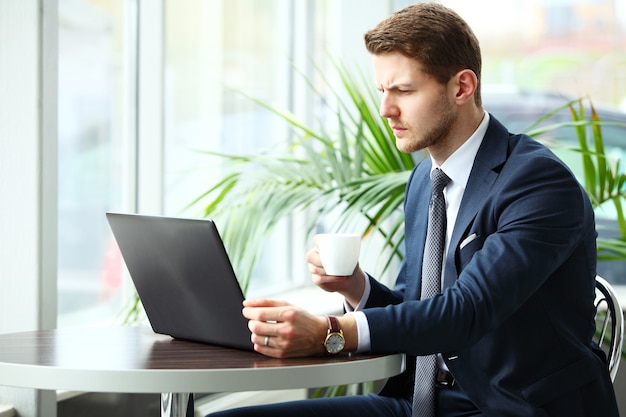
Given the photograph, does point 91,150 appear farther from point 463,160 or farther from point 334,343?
point 334,343

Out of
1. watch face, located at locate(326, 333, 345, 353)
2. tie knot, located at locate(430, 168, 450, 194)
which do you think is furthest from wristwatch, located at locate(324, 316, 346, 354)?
tie knot, located at locate(430, 168, 450, 194)

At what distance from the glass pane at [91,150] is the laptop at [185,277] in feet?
3.71

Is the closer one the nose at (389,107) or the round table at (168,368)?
the round table at (168,368)

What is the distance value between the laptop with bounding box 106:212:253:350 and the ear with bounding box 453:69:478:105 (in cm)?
68

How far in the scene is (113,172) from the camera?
312 cm

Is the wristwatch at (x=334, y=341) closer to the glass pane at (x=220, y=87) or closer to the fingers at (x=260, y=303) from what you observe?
the fingers at (x=260, y=303)

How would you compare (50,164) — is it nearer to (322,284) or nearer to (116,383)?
(322,284)

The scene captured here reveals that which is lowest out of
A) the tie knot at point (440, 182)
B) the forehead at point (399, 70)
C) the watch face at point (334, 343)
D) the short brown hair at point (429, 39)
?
the watch face at point (334, 343)

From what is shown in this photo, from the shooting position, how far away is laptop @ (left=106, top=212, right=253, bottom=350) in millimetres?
1588

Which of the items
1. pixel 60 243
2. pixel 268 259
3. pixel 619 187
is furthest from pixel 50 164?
pixel 268 259

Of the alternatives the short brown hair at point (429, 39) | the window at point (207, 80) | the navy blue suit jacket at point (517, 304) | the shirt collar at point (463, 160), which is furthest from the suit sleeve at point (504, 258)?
the window at point (207, 80)

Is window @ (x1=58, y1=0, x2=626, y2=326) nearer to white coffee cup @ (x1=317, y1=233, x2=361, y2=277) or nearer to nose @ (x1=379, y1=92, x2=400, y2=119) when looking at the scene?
nose @ (x1=379, y1=92, x2=400, y2=119)

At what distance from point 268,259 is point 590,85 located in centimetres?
159

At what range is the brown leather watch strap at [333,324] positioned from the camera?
1.60 m
